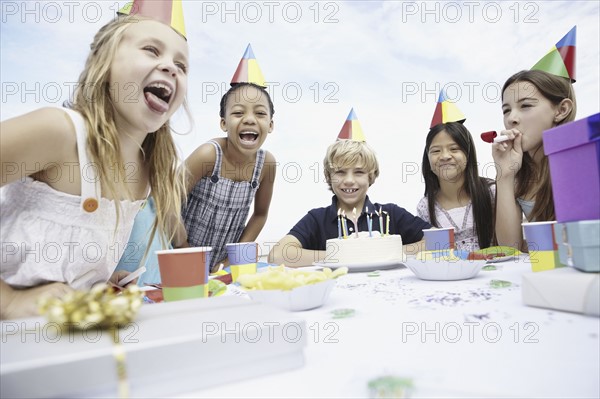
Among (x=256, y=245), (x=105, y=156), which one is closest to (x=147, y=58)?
(x=105, y=156)

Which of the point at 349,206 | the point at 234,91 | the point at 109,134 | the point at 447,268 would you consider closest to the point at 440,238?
the point at 447,268

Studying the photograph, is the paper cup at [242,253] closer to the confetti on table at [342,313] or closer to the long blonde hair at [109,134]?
the long blonde hair at [109,134]

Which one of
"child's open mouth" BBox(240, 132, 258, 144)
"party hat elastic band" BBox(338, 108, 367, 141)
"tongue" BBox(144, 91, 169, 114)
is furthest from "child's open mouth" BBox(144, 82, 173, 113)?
"party hat elastic band" BBox(338, 108, 367, 141)

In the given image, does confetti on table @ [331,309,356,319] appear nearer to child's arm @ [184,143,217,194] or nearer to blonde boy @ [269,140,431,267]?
blonde boy @ [269,140,431,267]

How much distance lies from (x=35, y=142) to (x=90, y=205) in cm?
17

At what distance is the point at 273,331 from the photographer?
38 cm

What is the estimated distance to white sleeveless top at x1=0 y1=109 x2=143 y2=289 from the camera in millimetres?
784

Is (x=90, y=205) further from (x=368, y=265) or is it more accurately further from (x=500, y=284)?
(x=500, y=284)

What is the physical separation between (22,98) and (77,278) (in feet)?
4.30

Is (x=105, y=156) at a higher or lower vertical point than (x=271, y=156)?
lower

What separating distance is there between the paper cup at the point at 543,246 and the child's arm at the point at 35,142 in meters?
0.86

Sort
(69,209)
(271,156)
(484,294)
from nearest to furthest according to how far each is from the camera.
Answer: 1. (484,294)
2. (69,209)
3. (271,156)

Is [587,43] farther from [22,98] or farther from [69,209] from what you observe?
[22,98]

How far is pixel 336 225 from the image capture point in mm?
1759
